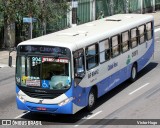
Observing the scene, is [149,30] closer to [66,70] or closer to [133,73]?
[133,73]

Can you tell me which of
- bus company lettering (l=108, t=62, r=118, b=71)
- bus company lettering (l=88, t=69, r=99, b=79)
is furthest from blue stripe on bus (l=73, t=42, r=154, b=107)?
bus company lettering (l=88, t=69, r=99, b=79)

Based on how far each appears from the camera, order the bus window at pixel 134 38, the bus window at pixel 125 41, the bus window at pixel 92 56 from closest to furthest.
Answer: the bus window at pixel 92 56
the bus window at pixel 125 41
the bus window at pixel 134 38

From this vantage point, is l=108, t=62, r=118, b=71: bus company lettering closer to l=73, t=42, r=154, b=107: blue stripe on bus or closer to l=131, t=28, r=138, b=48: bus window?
l=73, t=42, r=154, b=107: blue stripe on bus

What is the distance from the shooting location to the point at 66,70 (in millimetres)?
14906

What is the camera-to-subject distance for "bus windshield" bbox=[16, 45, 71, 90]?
587 inches

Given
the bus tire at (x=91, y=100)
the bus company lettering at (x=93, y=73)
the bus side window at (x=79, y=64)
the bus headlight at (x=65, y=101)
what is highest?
the bus side window at (x=79, y=64)

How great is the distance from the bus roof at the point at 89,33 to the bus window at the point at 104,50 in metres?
0.22

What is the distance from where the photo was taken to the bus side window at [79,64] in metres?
15.1

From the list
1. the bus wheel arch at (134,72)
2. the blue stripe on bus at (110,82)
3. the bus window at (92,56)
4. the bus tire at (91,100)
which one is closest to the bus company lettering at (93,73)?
the bus window at (92,56)

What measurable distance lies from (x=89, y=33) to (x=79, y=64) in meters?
2.15

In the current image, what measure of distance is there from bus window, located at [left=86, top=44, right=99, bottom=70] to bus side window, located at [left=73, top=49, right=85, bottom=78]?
0.42 metres

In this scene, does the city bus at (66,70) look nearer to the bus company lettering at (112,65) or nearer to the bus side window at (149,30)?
the bus company lettering at (112,65)

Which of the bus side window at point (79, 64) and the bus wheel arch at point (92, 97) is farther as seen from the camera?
the bus wheel arch at point (92, 97)

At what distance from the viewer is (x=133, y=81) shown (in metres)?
20.8
